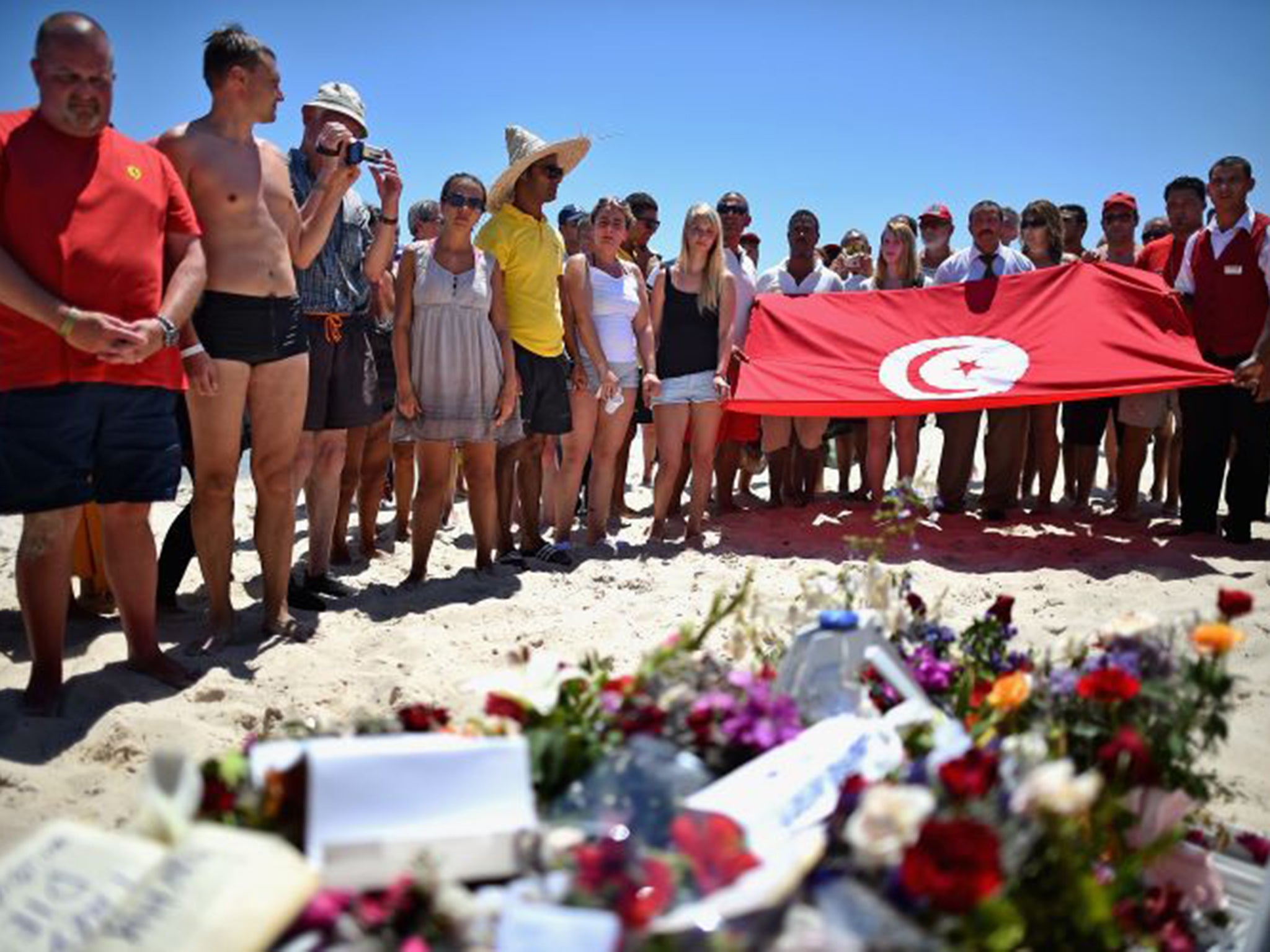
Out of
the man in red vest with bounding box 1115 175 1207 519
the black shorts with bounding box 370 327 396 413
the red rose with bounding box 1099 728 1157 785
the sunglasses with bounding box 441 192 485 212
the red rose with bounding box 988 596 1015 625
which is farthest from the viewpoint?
the man in red vest with bounding box 1115 175 1207 519

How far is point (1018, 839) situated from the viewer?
1.42 m

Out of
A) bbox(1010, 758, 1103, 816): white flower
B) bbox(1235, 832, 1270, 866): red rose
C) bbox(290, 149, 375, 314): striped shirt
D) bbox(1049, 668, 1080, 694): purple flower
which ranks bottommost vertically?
bbox(1235, 832, 1270, 866): red rose

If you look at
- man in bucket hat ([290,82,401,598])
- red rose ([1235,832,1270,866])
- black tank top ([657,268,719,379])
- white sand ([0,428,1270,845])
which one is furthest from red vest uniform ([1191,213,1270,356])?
man in bucket hat ([290,82,401,598])

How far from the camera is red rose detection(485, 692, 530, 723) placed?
1.85 m

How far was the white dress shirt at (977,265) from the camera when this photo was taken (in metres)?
7.02

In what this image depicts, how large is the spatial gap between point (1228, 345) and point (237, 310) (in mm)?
5650

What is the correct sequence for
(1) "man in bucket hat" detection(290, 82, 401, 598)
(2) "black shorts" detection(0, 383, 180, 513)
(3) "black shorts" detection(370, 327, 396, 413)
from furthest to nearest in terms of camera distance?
(3) "black shorts" detection(370, 327, 396, 413) → (1) "man in bucket hat" detection(290, 82, 401, 598) → (2) "black shorts" detection(0, 383, 180, 513)

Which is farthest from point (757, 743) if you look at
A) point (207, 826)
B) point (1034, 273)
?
point (1034, 273)

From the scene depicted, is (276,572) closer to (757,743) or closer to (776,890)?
(757,743)

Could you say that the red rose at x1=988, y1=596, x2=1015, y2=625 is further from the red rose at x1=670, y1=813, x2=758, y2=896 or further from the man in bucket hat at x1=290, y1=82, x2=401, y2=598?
the man in bucket hat at x1=290, y1=82, x2=401, y2=598

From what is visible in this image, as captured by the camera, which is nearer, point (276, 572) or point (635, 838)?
point (635, 838)

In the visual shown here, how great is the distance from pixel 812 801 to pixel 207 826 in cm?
96

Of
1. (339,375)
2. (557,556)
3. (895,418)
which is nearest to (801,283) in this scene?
(895,418)

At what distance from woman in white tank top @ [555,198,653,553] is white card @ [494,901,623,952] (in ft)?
15.3
